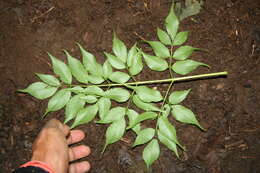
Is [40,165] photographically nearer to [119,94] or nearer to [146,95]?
[119,94]

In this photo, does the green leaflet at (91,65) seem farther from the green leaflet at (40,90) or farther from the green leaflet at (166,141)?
the green leaflet at (166,141)

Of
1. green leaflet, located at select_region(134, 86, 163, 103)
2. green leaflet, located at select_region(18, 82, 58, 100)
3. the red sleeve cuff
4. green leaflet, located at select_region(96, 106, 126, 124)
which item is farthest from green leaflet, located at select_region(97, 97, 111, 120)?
the red sleeve cuff

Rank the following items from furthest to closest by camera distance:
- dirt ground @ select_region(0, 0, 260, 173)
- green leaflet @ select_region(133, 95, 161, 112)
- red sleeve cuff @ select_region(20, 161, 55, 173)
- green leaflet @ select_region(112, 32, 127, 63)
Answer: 1. dirt ground @ select_region(0, 0, 260, 173)
2. green leaflet @ select_region(112, 32, 127, 63)
3. green leaflet @ select_region(133, 95, 161, 112)
4. red sleeve cuff @ select_region(20, 161, 55, 173)

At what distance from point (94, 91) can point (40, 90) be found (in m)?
0.42

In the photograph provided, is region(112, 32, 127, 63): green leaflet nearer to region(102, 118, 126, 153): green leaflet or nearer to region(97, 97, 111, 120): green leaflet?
region(97, 97, 111, 120): green leaflet

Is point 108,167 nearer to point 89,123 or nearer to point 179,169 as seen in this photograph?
point 89,123

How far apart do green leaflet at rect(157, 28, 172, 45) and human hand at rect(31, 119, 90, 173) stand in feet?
3.24

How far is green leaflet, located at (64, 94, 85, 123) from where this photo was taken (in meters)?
1.85

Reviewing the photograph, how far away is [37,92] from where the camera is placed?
6.20 feet

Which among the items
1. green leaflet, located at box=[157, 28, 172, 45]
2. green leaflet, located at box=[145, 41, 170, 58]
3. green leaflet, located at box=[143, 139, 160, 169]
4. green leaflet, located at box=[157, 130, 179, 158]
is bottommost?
green leaflet, located at box=[143, 139, 160, 169]

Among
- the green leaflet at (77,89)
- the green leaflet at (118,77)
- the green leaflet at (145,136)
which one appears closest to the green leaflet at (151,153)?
the green leaflet at (145,136)

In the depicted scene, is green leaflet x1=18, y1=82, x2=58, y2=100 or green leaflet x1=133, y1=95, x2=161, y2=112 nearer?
green leaflet x1=133, y1=95, x2=161, y2=112

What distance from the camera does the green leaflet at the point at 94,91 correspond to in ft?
5.91

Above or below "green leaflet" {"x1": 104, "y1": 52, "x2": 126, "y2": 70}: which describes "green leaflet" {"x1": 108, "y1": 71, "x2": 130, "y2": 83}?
below
